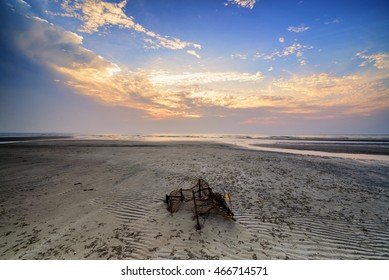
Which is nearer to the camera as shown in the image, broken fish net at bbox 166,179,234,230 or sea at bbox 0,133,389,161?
broken fish net at bbox 166,179,234,230

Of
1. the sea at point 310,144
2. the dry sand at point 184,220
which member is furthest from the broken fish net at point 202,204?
the sea at point 310,144

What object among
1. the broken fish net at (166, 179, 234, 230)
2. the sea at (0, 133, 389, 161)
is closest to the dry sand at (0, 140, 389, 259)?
the broken fish net at (166, 179, 234, 230)

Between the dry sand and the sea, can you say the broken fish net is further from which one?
the sea

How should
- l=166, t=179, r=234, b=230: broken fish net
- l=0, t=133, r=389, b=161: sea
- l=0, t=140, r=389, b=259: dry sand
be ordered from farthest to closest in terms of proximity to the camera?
l=0, t=133, r=389, b=161: sea, l=166, t=179, r=234, b=230: broken fish net, l=0, t=140, r=389, b=259: dry sand

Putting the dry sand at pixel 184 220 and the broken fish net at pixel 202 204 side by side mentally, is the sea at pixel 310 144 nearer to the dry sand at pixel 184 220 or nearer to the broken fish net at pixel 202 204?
the dry sand at pixel 184 220

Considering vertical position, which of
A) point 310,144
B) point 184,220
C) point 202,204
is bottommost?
point 184,220

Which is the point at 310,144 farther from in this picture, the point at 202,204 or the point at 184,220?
the point at 184,220

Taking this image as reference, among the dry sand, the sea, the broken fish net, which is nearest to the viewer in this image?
the dry sand

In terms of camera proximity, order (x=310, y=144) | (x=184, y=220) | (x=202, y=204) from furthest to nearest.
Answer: (x=310, y=144)
(x=202, y=204)
(x=184, y=220)

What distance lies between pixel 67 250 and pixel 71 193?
4.63 meters

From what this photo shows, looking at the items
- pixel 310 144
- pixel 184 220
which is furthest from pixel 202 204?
pixel 310 144

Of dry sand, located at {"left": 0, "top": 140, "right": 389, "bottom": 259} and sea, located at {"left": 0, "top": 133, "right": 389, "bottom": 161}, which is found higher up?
sea, located at {"left": 0, "top": 133, "right": 389, "bottom": 161}

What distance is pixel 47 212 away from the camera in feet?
20.9

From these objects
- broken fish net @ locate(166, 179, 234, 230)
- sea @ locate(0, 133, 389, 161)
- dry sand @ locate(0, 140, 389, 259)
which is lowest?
dry sand @ locate(0, 140, 389, 259)
